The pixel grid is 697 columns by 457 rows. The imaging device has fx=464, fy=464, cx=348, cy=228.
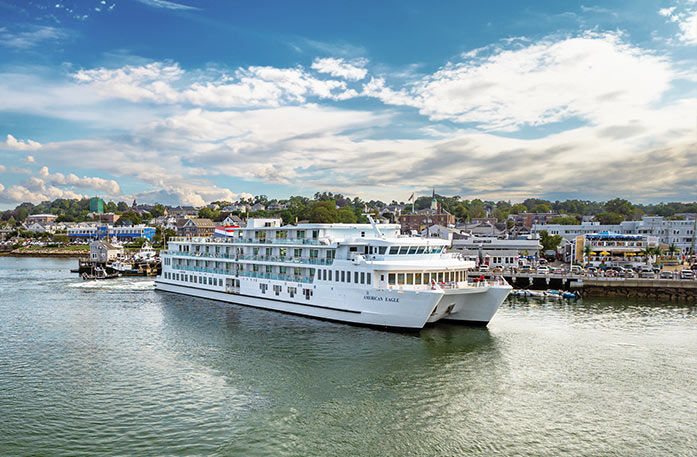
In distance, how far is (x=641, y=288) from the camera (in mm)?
48812

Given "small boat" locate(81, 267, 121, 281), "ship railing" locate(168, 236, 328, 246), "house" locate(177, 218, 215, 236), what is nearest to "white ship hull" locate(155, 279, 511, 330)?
"ship railing" locate(168, 236, 328, 246)

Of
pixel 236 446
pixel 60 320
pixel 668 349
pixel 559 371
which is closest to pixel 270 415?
pixel 236 446

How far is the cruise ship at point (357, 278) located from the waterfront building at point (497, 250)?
3715cm

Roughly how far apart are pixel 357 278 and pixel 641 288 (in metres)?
35.5

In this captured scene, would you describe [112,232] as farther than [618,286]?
Yes

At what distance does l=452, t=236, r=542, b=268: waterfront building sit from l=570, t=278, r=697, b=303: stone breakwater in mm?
16421

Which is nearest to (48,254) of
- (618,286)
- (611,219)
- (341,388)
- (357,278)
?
(357,278)

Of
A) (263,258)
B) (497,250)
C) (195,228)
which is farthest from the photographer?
(195,228)

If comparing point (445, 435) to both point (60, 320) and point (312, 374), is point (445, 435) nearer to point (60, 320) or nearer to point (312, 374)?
point (312, 374)

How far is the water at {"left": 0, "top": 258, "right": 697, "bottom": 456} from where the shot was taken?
16141mm

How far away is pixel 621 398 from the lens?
19.6 meters

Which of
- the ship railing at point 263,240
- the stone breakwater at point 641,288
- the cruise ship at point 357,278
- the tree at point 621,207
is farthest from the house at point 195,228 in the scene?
the tree at point 621,207

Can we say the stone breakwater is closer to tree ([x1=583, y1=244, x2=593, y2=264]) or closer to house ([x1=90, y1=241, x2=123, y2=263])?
tree ([x1=583, y1=244, x2=593, y2=264])

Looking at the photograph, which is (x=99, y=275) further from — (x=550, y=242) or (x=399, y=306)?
(x=550, y=242)
